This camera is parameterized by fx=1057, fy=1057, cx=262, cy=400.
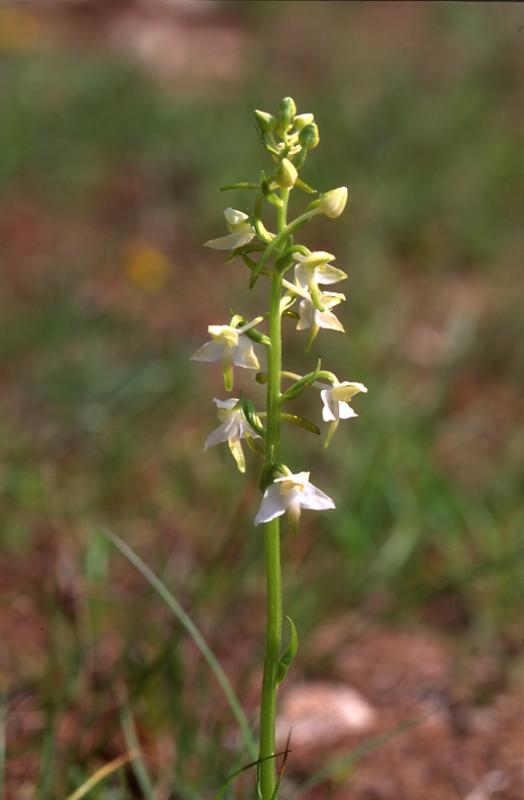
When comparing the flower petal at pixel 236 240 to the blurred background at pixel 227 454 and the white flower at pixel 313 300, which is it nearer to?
the white flower at pixel 313 300

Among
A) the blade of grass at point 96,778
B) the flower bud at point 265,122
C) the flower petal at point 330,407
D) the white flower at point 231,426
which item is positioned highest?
the flower bud at point 265,122

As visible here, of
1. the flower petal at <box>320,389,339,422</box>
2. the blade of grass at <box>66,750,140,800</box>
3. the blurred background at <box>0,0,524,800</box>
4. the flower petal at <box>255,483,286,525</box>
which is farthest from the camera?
the blurred background at <box>0,0,524,800</box>

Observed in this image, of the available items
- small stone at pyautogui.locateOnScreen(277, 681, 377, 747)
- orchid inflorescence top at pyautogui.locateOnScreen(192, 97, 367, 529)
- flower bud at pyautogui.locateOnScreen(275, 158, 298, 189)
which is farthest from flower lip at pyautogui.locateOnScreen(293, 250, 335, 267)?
small stone at pyautogui.locateOnScreen(277, 681, 377, 747)

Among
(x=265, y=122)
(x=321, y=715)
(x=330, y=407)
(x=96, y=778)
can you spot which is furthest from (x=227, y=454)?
(x=265, y=122)

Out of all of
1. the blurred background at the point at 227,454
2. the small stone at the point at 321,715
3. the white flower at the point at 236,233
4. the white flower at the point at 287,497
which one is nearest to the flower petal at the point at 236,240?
the white flower at the point at 236,233

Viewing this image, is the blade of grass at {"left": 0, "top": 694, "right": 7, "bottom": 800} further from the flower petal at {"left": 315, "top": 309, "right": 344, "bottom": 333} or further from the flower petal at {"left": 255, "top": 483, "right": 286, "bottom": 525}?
the flower petal at {"left": 315, "top": 309, "right": 344, "bottom": 333}

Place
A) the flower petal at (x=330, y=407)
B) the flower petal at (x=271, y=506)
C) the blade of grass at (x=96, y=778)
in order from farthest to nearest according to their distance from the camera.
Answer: the blade of grass at (x=96, y=778) → the flower petal at (x=330, y=407) → the flower petal at (x=271, y=506)
